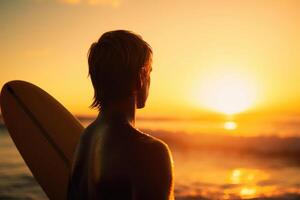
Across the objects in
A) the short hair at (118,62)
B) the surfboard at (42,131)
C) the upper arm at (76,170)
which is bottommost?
the surfboard at (42,131)

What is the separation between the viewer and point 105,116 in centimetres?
133

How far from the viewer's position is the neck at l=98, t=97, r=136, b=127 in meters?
1.29

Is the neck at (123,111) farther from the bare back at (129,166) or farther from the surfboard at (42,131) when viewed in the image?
the surfboard at (42,131)

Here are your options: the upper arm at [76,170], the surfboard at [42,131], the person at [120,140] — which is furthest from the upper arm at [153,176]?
the surfboard at [42,131]

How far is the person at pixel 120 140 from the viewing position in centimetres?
120

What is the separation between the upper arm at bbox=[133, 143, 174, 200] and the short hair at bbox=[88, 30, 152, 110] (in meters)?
0.21

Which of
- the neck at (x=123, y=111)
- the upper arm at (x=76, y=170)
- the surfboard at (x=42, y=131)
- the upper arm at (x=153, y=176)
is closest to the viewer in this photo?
the upper arm at (x=153, y=176)

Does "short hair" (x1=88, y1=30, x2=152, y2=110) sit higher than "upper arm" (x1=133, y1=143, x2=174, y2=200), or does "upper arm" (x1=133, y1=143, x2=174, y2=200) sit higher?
"short hair" (x1=88, y1=30, x2=152, y2=110)

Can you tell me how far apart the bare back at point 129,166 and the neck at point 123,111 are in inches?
0.8

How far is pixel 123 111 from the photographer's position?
1299mm

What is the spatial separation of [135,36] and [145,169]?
40cm

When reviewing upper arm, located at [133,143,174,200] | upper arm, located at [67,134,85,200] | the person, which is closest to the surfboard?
upper arm, located at [67,134,85,200]

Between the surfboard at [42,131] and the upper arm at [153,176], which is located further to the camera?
the surfboard at [42,131]

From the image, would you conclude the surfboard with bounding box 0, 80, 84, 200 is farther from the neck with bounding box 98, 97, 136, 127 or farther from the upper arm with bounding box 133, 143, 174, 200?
the upper arm with bounding box 133, 143, 174, 200
